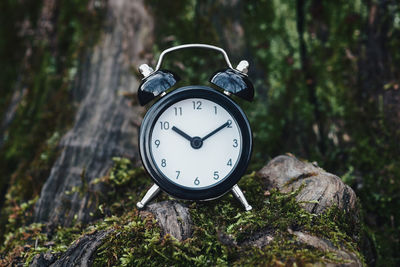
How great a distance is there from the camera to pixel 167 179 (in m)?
2.76

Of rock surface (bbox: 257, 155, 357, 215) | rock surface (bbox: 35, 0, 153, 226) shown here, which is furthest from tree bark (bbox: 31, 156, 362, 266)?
rock surface (bbox: 35, 0, 153, 226)

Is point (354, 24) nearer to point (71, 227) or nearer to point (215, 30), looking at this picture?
point (215, 30)

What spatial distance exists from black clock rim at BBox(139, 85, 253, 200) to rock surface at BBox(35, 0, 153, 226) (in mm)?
953

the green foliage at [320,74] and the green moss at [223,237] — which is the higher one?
the green foliage at [320,74]

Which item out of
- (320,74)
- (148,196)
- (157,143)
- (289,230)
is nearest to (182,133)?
(157,143)

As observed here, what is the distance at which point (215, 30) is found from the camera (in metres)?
4.39

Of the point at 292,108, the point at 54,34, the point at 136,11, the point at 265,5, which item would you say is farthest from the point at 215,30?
the point at 54,34

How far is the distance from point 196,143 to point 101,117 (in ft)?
5.14

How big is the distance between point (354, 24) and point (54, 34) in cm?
363

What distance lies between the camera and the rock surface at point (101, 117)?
3.43 meters

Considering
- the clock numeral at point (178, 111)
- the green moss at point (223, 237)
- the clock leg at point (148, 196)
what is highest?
the clock numeral at point (178, 111)

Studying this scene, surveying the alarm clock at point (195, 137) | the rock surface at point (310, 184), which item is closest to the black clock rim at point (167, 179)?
the alarm clock at point (195, 137)

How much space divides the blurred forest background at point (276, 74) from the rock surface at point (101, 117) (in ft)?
0.14

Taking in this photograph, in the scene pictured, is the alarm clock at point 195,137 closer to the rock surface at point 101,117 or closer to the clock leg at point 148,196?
the clock leg at point 148,196
